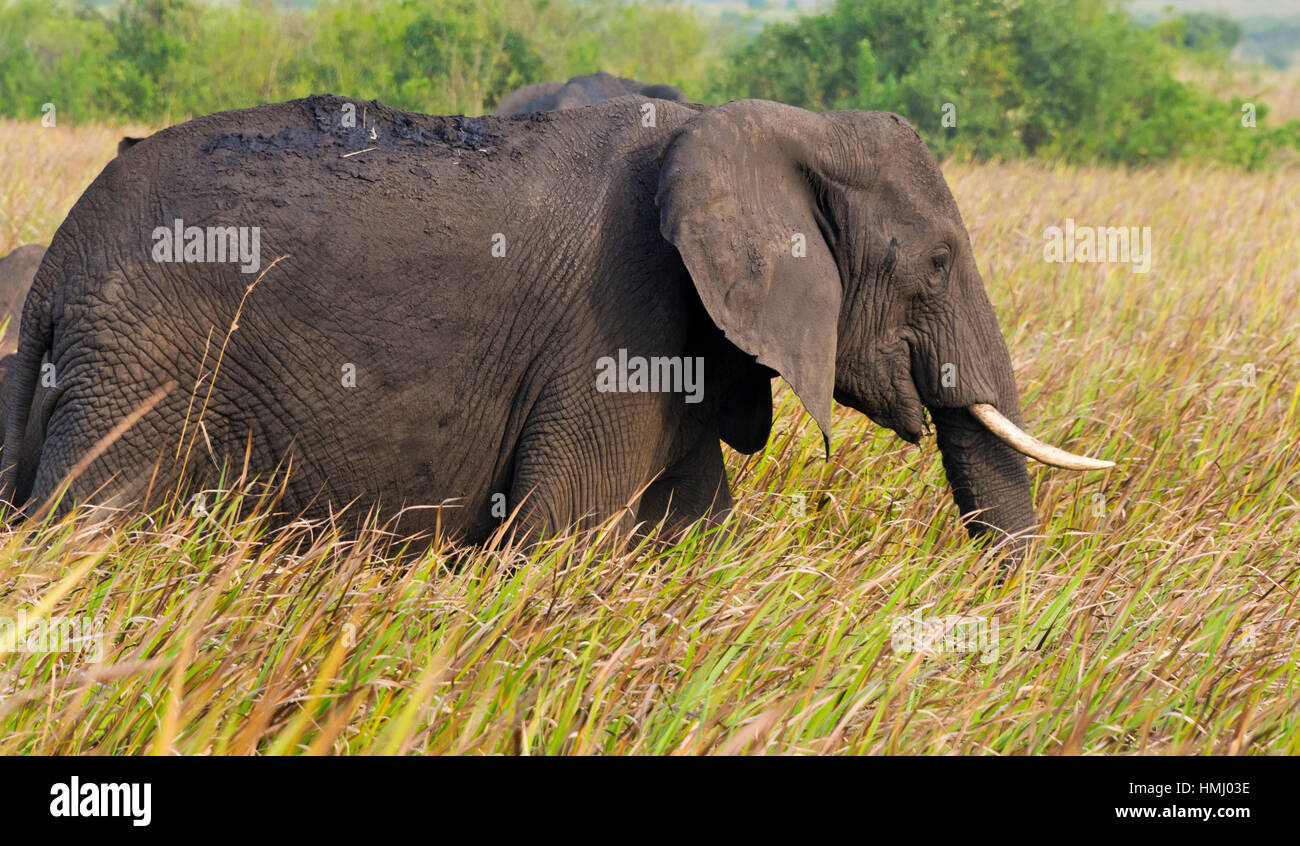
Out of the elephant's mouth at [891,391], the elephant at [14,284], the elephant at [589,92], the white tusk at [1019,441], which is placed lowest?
the white tusk at [1019,441]

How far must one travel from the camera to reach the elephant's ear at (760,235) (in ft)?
13.3

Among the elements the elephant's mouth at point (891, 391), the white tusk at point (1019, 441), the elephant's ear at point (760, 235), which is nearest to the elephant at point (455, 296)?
the elephant's ear at point (760, 235)

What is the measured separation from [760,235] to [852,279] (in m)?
0.41

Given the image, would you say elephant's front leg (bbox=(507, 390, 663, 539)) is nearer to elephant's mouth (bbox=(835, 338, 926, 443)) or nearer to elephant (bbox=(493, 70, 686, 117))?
elephant's mouth (bbox=(835, 338, 926, 443))

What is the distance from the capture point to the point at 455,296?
416 cm

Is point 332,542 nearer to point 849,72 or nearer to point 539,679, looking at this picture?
point 539,679

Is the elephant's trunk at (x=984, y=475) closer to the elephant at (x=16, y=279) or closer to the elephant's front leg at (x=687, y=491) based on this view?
the elephant's front leg at (x=687, y=491)

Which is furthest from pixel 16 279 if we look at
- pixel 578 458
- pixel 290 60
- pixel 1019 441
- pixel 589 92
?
pixel 290 60

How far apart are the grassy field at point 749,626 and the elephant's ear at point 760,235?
1.89 feet

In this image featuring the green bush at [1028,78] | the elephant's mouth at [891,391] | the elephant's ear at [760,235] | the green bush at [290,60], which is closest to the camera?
the elephant's ear at [760,235]

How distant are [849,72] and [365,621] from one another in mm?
15916

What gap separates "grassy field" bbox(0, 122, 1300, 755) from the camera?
2883mm

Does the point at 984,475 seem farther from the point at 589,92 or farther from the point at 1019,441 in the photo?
the point at 589,92
